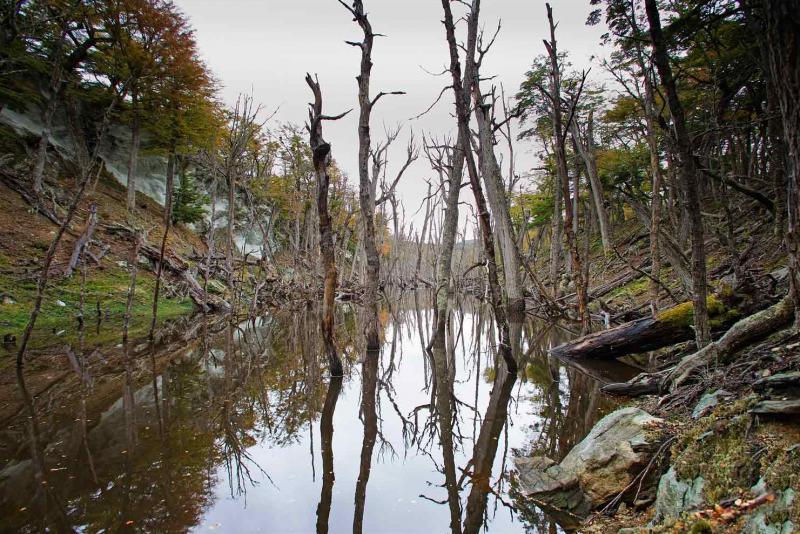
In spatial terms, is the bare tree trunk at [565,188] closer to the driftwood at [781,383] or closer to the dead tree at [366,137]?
the dead tree at [366,137]

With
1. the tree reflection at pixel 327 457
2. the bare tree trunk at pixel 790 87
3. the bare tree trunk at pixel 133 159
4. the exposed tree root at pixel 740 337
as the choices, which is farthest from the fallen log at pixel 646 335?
the bare tree trunk at pixel 133 159

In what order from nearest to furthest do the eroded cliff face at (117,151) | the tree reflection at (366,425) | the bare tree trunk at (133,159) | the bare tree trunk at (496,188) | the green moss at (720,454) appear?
the green moss at (720,454) → the tree reflection at (366,425) → the bare tree trunk at (496,188) → the eroded cliff face at (117,151) → the bare tree trunk at (133,159)

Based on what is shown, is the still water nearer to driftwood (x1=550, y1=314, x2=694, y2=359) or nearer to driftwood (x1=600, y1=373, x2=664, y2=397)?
driftwood (x1=600, y1=373, x2=664, y2=397)

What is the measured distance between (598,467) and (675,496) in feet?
2.65

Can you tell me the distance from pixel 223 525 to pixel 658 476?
3.51 meters

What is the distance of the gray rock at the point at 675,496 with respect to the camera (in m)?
2.65

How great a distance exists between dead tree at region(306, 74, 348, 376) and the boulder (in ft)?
15.7

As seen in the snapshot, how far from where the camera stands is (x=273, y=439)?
5309 mm

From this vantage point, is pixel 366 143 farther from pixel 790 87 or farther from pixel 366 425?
pixel 790 87

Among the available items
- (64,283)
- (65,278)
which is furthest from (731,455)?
(65,278)

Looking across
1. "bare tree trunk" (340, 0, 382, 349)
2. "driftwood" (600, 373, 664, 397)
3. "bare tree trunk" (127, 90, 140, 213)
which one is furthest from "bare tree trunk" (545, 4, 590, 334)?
"bare tree trunk" (127, 90, 140, 213)

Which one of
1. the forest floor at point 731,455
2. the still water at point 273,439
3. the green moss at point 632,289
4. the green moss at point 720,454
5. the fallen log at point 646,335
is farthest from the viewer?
the green moss at point 632,289

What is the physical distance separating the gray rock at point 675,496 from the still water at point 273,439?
0.82 m

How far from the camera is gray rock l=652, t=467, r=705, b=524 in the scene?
2.65m
